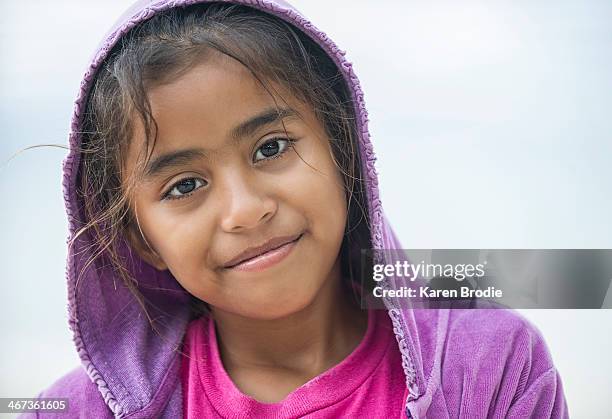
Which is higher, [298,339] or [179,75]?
[179,75]

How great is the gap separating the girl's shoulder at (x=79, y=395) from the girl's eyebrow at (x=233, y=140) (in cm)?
27

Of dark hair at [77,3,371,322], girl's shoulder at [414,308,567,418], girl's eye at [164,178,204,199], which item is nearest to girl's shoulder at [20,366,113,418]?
dark hair at [77,3,371,322]

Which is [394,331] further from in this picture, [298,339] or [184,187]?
[184,187]

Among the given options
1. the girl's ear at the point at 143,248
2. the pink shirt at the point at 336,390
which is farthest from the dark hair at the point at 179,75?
the pink shirt at the point at 336,390

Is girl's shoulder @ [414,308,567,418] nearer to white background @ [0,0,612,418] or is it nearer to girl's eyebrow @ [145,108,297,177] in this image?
white background @ [0,0,612,418]

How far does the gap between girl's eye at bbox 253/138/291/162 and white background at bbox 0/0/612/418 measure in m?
0.19

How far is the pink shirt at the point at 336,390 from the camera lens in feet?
2.62

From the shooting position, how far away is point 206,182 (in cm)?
76

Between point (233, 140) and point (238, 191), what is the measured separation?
5 cm

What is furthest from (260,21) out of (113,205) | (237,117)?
(113,205)

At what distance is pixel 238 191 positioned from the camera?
2.40ft

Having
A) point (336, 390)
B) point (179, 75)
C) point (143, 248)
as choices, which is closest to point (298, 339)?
point (336, 390)

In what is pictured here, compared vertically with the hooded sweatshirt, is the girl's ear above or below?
above

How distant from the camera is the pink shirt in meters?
0.80
